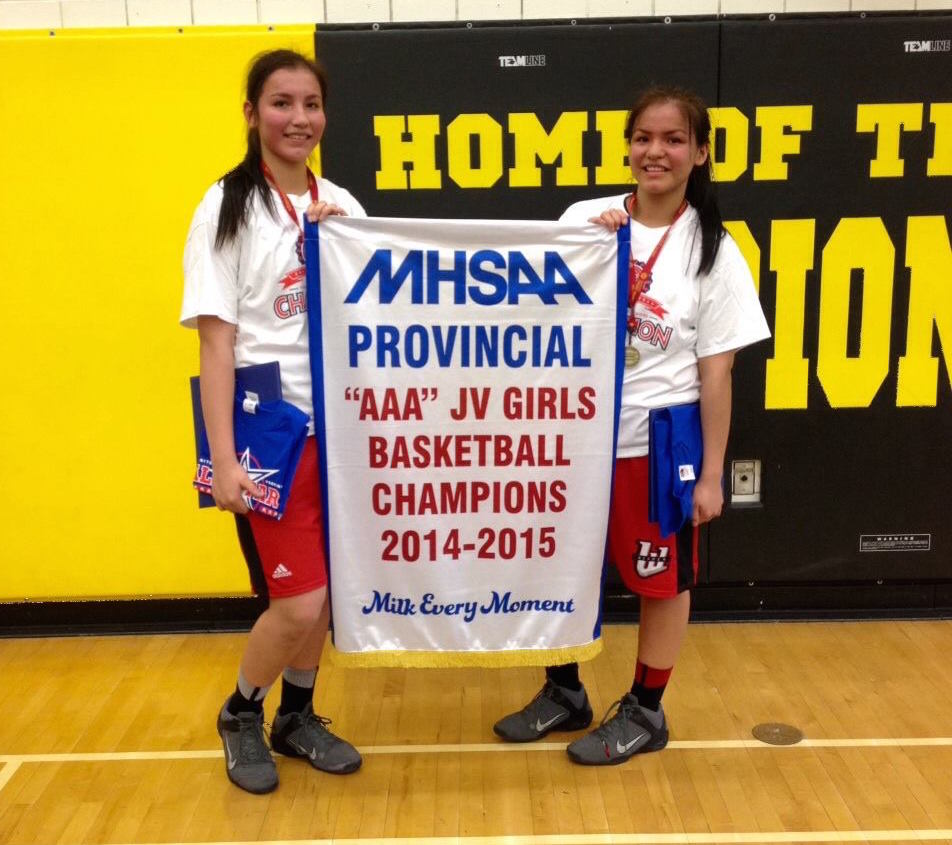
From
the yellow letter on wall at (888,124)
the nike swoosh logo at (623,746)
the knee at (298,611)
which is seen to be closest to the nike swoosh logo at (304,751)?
the knee at (298,611)

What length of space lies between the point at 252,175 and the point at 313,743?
54.2 inches

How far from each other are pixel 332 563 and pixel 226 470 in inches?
14.3

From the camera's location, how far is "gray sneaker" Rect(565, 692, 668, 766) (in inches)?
102

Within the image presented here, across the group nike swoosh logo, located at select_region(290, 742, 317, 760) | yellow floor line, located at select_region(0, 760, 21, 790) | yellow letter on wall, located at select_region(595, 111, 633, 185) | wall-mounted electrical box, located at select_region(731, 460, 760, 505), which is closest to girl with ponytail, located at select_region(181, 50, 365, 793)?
nike swoosh logo, located at select_region(290, 742, 317, 760)

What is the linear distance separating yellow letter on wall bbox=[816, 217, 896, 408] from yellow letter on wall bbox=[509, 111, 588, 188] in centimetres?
85

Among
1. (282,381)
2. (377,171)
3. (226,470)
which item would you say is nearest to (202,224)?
(282,381)

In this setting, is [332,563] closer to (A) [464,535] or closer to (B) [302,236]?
(A) [464,535]

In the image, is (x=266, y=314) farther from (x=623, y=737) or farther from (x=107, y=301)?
(x=623, y=737)

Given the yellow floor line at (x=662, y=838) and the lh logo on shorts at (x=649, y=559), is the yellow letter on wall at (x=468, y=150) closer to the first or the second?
the lh logo on shorts at (x=649, y=559)

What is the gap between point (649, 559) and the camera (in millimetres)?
2521

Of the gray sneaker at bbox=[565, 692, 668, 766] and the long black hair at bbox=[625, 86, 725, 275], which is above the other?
the long black hair at bbox=[625, 86, 725, 275]

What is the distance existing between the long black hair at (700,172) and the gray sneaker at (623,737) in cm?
111

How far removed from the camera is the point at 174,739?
2762 millimetres

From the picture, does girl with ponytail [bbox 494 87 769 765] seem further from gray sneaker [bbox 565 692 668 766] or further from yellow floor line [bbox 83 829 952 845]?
yellow floor line [bbox 83 829 952 845]
